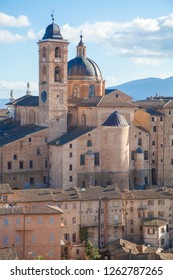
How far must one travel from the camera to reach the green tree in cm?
2912

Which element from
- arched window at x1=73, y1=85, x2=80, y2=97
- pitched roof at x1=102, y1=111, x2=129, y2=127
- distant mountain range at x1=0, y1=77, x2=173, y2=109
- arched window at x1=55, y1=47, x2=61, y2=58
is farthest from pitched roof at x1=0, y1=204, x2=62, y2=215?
distant mountain range at x1=0, y1=77, x2=173, y2=109

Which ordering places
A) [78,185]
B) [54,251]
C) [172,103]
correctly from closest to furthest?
[54,251], [78,185], [172,103]

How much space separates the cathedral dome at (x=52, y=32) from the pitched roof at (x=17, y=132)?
5.73m

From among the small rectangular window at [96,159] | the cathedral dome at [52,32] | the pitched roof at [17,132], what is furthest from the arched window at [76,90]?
the small rectangular window at [96,159]

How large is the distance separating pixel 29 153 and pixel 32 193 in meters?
7.40

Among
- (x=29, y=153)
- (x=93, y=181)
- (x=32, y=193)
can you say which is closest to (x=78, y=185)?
(x=93, y=181)

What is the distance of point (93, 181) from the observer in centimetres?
3866

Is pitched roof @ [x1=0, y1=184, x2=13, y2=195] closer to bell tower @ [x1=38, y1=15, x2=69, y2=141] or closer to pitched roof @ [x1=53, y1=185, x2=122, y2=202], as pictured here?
pitched roof @ [x1=53, y1=185, x2=122, y2=202]

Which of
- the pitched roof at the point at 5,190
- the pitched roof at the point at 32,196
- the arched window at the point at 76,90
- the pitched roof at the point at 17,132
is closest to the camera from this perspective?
the pitched roof at the point at 5,190

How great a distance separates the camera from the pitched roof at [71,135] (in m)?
38.4

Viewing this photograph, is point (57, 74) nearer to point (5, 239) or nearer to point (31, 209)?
point (31, 209)

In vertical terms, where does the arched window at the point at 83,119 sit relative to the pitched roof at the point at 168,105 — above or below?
below

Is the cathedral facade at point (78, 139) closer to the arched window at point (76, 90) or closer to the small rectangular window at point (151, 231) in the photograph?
the arched window at point (76, 90)
